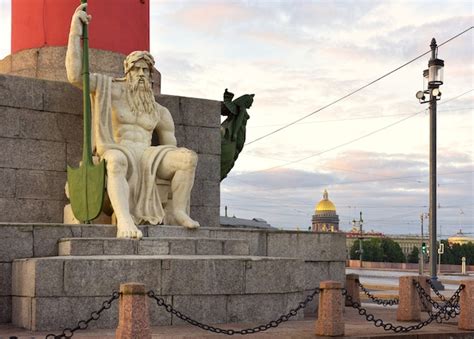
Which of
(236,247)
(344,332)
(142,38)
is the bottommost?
(344,332)

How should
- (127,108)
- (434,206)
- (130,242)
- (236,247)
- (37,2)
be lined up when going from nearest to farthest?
(130,242) < (236,247) < (127,108) < (37,2) < (434,206)

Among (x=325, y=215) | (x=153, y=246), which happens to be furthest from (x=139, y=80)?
(x=325, y=215)

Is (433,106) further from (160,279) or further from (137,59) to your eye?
(160,279)

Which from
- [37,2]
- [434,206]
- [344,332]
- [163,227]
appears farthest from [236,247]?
[434,206]

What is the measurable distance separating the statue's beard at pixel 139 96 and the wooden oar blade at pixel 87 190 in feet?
3.74

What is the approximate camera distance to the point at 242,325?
812cm

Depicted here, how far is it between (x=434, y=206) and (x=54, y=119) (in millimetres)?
8960

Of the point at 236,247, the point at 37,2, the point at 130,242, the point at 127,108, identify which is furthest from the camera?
the point at 37,2

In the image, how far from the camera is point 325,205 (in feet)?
374

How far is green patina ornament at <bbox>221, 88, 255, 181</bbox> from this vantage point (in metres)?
12.9

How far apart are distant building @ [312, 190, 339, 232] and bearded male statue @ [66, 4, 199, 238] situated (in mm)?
100098

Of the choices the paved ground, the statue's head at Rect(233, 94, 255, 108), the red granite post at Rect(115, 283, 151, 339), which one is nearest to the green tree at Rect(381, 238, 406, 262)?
the statue's head at Rect(233, 94, 255, 108)

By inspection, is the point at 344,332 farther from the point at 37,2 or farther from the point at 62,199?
the point at 37,2

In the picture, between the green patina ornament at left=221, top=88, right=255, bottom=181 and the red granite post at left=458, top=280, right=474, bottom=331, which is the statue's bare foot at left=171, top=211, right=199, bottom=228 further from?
the red granite post at left=458, top=280, right=474, bottom=331
